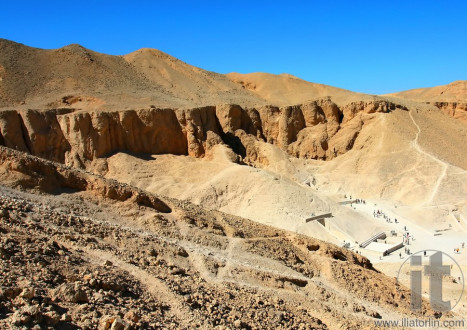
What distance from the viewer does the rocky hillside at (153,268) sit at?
5941 millimetres

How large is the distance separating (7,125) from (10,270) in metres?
26.5

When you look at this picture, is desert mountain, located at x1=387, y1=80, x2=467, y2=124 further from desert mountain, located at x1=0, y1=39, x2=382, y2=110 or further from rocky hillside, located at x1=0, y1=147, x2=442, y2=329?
rocky hillside, located at x1=0, y1=147, x2=442, y2=329

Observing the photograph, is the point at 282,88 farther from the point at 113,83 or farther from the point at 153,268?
the point at 153,268

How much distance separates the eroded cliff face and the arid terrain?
11 centimetres

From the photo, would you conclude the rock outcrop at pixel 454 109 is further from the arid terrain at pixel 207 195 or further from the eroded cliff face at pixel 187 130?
the eroded cliff face at pixel 187 130

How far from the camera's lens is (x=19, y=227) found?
8.05 meters

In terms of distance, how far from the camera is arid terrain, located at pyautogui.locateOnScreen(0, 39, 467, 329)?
7.18m

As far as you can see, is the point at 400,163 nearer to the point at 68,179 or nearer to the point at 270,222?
the point at 270,222

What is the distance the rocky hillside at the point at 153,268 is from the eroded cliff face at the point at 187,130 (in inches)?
789

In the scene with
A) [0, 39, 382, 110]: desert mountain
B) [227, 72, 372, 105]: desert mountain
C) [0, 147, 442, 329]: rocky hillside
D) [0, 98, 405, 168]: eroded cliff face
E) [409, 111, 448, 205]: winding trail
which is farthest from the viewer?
[227, 72, 372, 105]: desert mountain

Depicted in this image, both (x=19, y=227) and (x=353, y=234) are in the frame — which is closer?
(x=19, y=227)

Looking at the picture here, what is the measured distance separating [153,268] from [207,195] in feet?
63.6

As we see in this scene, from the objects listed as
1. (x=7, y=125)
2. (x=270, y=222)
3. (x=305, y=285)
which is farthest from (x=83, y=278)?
(x=7, y=125)

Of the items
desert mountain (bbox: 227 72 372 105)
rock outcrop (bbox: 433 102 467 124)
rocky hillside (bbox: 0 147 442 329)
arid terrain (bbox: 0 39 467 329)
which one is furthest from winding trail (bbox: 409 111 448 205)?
rocky hillside (bbox: 0 147 442 329)
